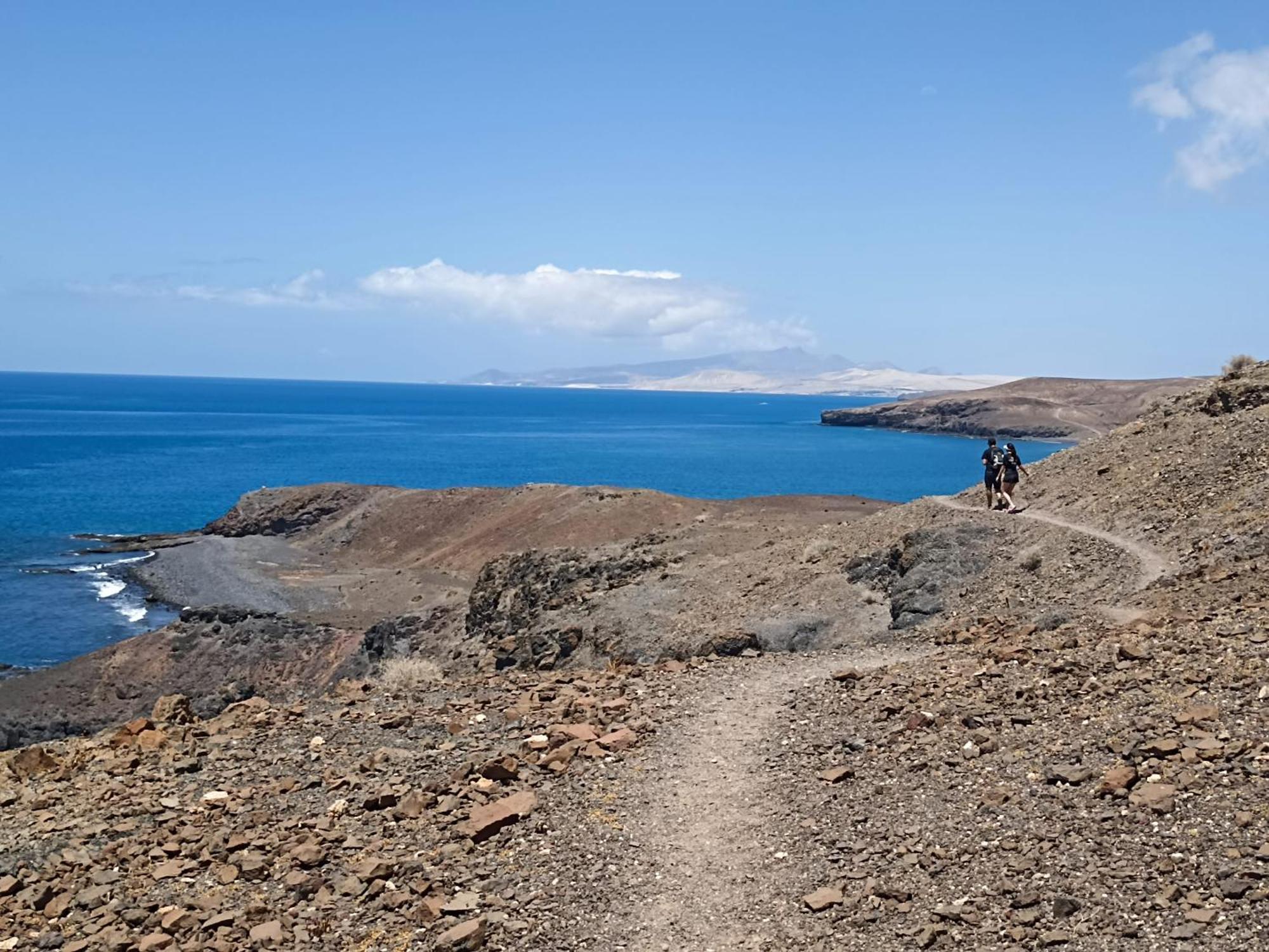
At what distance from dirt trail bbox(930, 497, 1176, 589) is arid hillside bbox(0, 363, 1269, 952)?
3.8 inches

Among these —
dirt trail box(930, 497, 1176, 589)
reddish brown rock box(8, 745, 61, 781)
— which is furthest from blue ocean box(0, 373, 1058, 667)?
dirt trail box(930, 497, 1176, 589)

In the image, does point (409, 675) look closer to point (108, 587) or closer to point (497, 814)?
point (497, 814)

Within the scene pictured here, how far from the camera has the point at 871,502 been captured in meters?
52.6

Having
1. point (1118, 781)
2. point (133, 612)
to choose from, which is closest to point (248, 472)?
point (133, 612)

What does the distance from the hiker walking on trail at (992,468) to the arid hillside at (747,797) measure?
7002 millimetres

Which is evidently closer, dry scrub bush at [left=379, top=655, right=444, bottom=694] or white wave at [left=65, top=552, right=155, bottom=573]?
dry scrub bush at [left=379, top=655, right=444, bottom=694]

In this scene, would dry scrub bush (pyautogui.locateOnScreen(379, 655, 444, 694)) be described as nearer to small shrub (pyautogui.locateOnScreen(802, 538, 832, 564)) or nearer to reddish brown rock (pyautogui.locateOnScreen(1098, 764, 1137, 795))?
small shrub (pyautogui.locateOnScreen(802, 538, 832, 564))

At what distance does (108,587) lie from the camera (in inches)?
2253

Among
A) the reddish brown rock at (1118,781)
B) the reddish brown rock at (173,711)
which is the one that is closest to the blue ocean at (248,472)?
the reddish brown rock at (173,711)

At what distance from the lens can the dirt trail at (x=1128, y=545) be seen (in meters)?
18.2

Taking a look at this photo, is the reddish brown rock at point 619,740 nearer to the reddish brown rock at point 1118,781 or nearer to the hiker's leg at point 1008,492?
the reddish brown rock at point 1118,781

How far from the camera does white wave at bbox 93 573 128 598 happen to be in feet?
182

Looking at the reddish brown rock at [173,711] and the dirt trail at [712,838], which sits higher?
the dirt trail at [712,838]

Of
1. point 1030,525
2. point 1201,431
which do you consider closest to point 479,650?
point 1030,525
